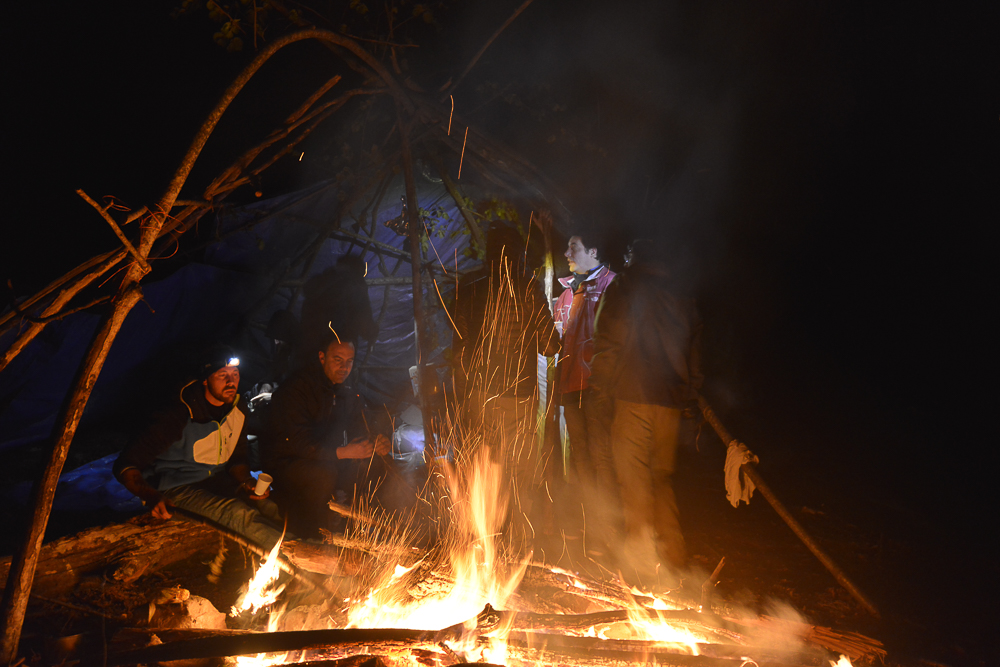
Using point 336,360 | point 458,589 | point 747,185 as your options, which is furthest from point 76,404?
point 747,185

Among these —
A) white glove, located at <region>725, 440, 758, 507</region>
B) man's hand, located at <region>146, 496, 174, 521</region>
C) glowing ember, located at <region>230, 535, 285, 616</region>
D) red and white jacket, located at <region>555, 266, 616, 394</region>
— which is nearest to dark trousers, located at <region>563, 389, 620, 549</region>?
red and white jacket, located at <region>555, 266, 616, 394</region>

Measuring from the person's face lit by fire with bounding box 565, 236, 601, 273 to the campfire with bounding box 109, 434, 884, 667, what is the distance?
2868mm

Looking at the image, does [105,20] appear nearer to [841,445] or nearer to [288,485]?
[288,485]

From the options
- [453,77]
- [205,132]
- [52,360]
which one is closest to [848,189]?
[453,77]

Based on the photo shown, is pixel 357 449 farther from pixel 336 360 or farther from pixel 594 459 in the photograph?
pixel 594 459

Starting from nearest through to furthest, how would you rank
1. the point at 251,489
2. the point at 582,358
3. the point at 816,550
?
the point at 816,550
the point at 251,489
the point at 582,358

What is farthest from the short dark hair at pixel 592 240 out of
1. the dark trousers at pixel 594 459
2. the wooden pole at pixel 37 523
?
the wooden pole at pixel 37 523

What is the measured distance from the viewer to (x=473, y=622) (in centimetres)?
223

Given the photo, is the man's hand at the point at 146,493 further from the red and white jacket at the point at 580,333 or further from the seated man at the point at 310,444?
the red and white jacket at the point at 580,333

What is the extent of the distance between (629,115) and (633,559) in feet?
16.8

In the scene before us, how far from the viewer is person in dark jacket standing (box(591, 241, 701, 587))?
3.71 meters

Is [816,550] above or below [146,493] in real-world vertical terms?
above

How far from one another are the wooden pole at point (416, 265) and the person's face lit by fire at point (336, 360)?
65 centimetres

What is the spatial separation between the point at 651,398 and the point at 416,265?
247cm
